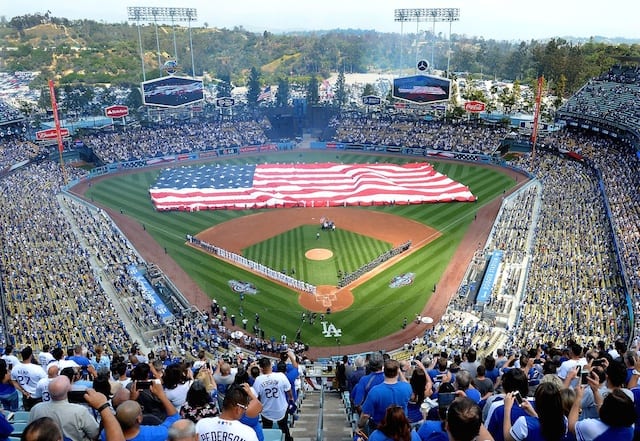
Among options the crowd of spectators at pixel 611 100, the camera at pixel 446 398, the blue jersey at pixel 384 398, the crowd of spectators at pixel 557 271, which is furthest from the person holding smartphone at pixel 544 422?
the crowd of spectators at pixel 611 100

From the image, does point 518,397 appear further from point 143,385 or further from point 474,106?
point 474,106

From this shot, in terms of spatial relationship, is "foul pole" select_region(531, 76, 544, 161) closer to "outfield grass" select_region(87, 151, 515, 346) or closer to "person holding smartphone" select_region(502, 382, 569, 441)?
"outfield grass" select_region(87, 151, 515, 346)

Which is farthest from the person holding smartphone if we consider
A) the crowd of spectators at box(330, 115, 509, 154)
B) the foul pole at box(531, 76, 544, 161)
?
the crowd of spectators at box(330, 115, 509, 154)

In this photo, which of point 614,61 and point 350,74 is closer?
point 614,61

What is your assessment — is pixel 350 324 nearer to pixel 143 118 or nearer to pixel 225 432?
pixel 225 432

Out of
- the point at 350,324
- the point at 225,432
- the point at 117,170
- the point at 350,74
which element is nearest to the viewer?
the point at 225,432

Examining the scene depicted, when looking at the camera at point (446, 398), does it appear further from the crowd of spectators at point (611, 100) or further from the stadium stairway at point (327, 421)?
the crowd of spectators at point (611, 100)

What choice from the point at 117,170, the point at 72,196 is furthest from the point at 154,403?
Answer: the point at 117,170
